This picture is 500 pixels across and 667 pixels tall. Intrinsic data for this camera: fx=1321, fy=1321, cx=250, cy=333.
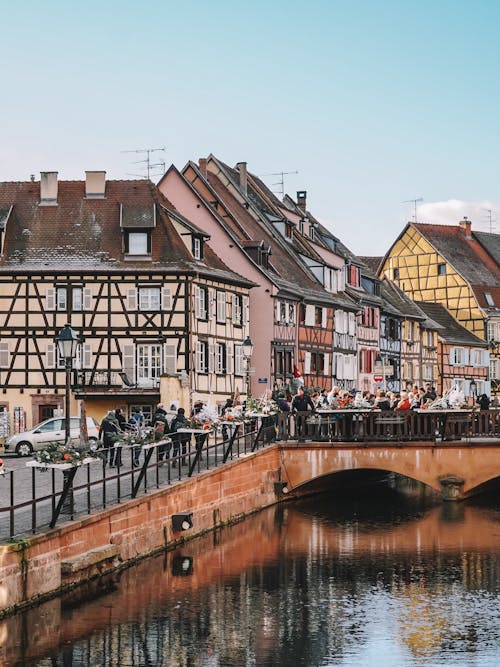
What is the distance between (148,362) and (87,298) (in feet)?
12.0

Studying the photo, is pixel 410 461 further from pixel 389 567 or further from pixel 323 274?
pixel 323 274

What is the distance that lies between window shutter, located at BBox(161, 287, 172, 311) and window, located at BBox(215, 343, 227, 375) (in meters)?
3.61

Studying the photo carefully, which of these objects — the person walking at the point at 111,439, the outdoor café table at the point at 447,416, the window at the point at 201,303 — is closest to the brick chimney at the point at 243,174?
the window at the point at 201,303

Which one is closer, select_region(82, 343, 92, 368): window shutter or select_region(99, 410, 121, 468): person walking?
select_region(99, 410, 121, 468): person walking

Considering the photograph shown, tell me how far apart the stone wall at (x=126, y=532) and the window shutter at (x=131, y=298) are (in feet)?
58.6

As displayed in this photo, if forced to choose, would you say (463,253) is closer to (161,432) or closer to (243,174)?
(243,174)

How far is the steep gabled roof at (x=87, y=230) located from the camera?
2156 inches

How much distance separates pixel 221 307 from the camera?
58.0 meters

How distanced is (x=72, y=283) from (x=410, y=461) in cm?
2125

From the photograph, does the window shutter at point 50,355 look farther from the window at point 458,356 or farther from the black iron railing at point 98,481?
the window at point 458,356

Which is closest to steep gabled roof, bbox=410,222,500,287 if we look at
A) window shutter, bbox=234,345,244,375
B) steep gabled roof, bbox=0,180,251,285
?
window shutter, bbox=234,345,244,375

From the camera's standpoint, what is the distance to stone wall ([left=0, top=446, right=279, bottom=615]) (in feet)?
68.3

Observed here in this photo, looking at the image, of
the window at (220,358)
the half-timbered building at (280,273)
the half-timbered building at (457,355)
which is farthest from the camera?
the half-timbered building at (457,355)

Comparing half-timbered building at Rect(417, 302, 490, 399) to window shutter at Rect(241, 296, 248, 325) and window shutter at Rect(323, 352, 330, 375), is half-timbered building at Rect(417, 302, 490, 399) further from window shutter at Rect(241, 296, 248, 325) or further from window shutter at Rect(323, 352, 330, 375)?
window shutter at Rect(241, 296, 248, 325)
